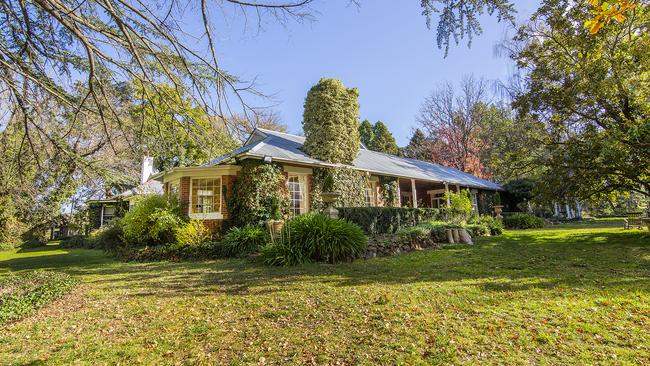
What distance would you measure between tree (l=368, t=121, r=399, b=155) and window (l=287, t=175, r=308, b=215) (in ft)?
78.7

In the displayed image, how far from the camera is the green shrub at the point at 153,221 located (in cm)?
1111

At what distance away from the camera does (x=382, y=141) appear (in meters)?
36.2

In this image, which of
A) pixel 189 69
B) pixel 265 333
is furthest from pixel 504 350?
pixel 189 69

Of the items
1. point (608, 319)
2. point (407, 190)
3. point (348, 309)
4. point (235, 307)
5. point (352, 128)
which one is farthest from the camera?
point (407, 190)

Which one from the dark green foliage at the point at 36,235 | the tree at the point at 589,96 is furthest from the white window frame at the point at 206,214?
the dark green foliage at the point at 36,235

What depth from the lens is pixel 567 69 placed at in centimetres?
1077

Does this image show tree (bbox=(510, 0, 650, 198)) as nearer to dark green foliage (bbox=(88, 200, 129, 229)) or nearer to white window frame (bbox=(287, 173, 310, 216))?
white window frame (bbox=(287, 173, 310, 216))

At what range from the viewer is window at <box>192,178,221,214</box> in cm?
1213

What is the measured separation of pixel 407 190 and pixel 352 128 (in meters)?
8.71

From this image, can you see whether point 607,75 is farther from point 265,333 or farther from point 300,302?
point 265,333

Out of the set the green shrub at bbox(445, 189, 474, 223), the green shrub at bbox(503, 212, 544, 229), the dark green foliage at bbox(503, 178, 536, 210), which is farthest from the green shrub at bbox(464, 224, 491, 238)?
the dark green foliage at bbox(503, 178, 536, 210)

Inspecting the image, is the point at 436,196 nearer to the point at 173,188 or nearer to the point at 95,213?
the point at 173,188

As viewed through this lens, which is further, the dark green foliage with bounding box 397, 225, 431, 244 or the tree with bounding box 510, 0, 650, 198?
the dark green foliage with bounding box 397, 225, 431, 244

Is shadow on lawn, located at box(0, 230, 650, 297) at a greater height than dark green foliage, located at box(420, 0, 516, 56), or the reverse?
dark green foliage, located at box(420, 0, 516, 56)
